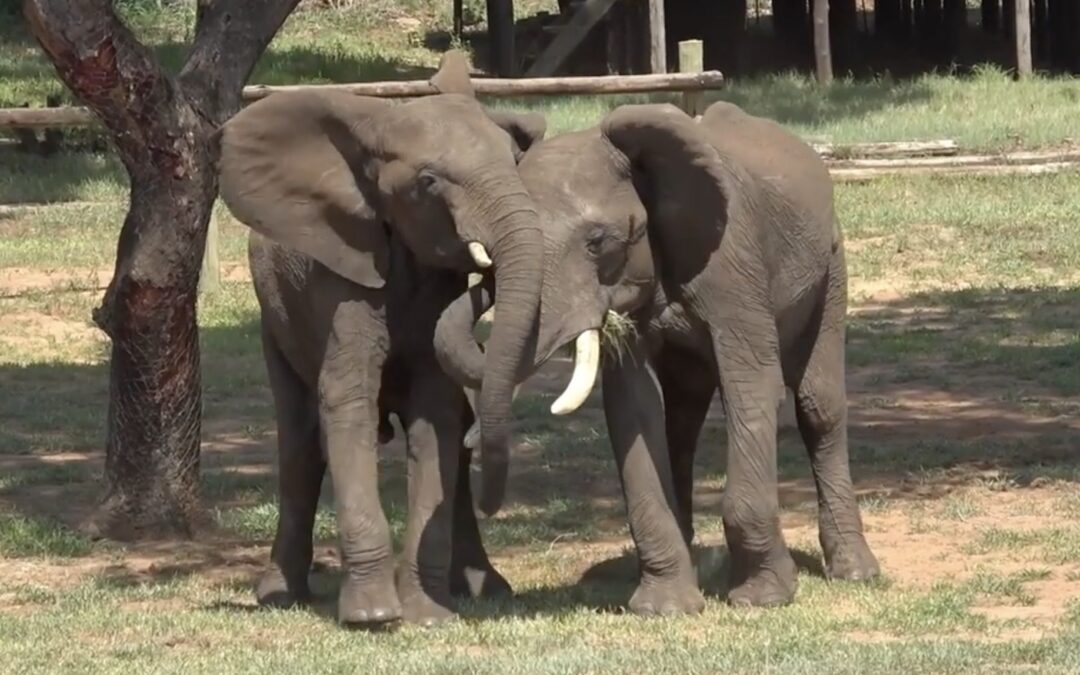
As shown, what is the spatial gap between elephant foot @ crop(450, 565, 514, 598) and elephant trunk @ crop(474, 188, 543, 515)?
133 cm

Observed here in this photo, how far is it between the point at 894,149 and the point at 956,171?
0.80m

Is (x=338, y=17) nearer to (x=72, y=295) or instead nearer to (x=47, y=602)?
(x=72, y=295)

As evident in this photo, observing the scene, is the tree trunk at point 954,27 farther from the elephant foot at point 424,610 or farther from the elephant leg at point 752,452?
the elephant foot at point 424,610

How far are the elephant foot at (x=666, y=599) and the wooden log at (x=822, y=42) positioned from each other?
17672 mm

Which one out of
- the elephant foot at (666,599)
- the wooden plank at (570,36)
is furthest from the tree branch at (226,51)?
the wooden plank at (570,36)

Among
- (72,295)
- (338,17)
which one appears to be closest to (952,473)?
(72,295)

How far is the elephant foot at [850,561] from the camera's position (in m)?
8.82

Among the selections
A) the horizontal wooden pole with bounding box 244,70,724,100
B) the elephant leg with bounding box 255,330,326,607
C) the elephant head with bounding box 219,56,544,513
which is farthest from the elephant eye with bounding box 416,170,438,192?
the horizontal wooden pole with bounding box 244,70,724,100

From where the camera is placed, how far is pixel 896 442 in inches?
472

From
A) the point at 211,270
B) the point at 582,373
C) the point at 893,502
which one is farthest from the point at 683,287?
the point at 211,270

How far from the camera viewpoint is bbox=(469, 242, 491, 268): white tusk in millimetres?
7449

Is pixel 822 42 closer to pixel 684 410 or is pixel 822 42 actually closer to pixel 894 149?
pixel 894 149

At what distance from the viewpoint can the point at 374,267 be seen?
7996mm

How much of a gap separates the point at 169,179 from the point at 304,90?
182 cm
